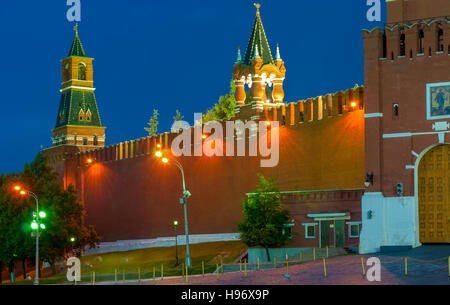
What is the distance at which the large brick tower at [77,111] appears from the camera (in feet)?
245

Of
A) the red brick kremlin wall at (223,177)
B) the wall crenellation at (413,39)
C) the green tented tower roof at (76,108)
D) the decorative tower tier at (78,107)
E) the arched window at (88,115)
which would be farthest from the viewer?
the arched window at (88,115)

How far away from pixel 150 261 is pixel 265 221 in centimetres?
1312

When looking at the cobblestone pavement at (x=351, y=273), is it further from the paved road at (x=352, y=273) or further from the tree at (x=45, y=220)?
the tree at (x=45, y=220)

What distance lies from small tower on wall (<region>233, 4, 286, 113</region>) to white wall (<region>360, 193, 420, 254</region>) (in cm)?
1598

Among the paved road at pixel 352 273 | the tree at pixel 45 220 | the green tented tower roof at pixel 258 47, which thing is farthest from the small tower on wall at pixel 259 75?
the paved road at pixel 352 273

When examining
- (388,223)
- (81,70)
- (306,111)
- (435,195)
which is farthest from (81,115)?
(435,195)

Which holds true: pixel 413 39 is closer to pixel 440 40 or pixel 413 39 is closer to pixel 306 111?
pixel 440 40

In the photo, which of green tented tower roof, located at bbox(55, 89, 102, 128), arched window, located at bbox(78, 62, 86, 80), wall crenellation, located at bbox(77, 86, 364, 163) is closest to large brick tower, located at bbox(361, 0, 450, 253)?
wall crenellation, located at bbox(77, 86, 364, 163)

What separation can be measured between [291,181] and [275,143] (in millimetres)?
2797

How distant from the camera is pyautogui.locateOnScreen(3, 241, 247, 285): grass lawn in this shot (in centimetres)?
4588

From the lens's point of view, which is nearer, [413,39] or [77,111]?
[413,39]

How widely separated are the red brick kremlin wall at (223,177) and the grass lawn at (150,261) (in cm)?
156

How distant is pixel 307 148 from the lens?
48312 mm

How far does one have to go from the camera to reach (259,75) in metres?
56.2
